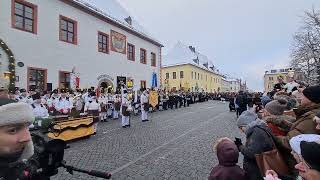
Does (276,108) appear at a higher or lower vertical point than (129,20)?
lower

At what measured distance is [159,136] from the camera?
1442 cm

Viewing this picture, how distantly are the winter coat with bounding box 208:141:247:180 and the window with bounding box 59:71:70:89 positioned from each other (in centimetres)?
2118

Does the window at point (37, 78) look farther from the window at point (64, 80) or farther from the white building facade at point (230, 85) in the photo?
the white building facade at point (230, 85)

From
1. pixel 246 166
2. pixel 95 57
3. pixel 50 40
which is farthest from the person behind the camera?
pixel 95 57

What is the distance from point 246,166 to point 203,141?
883 centimetres

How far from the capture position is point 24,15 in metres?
21.0

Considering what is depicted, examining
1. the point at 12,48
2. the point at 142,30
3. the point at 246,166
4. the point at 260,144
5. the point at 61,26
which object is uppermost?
the point at 142,30

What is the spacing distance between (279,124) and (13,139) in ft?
11.8

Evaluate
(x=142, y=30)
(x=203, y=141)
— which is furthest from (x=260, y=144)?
(x=142, y=30)

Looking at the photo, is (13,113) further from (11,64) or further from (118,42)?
(118,42)

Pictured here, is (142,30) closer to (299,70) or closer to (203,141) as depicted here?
(299,70)

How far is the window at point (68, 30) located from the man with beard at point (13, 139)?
2281 cm

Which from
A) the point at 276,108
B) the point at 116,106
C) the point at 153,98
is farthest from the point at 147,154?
the point at 153,98

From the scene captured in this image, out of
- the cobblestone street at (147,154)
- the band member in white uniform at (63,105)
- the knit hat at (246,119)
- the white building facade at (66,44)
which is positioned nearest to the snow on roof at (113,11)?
the white building facade at (66,44)
